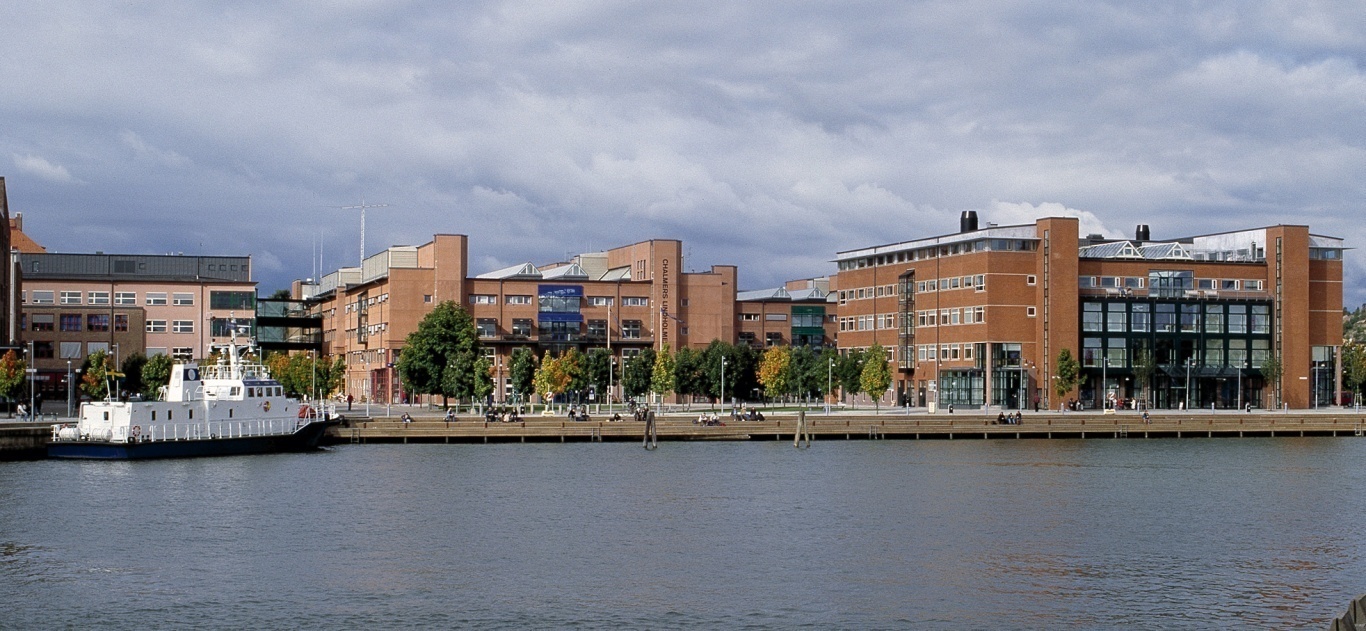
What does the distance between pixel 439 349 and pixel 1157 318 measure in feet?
262

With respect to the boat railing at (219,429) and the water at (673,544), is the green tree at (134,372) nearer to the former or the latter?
the boat railing at (219,429)

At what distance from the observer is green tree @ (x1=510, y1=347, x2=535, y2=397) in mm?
168375

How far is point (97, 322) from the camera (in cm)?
19862

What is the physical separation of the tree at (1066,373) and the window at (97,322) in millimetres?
120064

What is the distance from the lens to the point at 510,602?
5100cm

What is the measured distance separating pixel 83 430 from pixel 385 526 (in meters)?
43.4

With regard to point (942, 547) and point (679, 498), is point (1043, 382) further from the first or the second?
point (942, 547)

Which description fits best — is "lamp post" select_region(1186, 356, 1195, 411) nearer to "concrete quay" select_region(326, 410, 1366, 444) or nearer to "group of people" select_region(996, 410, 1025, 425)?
"concrete quay" select_region(326, 410, 1366, 444)

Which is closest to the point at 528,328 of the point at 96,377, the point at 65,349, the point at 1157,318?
the point at 96,377

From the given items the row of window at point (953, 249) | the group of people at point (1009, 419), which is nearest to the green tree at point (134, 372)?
the row of window at point (953, 249)

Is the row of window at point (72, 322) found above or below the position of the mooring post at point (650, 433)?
above

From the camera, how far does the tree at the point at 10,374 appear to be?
13775 centimetres

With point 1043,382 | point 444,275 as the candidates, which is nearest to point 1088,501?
point 1043,382

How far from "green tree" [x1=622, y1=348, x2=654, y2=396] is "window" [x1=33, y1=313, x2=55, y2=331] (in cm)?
7530
